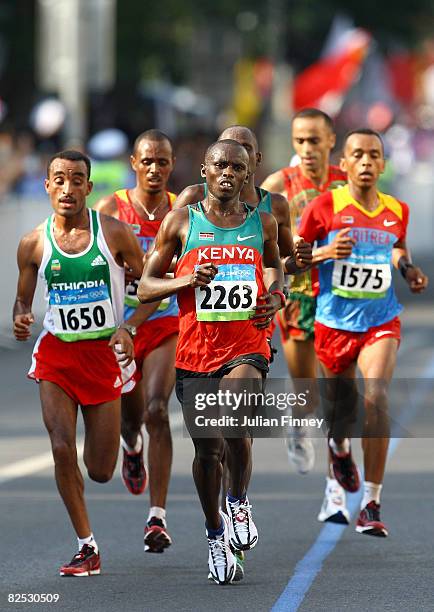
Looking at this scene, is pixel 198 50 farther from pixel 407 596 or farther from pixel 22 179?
pixel 407 596

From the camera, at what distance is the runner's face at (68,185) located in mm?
8891

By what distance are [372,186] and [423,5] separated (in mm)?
50936

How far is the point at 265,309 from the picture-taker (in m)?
8.35

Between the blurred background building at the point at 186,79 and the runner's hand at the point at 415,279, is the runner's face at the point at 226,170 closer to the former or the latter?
the runner's hand at the point at 415,279

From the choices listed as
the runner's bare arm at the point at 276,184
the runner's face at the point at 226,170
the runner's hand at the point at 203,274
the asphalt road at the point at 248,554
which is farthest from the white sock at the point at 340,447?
the runner's hand at the point at 203,274

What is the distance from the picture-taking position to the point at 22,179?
1000 inches

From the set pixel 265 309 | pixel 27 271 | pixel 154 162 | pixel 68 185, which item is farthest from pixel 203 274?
pixel 154 162

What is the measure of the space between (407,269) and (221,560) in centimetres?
228

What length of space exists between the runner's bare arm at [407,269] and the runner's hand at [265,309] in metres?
1.63

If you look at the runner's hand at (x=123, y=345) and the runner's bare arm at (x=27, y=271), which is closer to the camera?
the runner's hand at (x=123, y=345)

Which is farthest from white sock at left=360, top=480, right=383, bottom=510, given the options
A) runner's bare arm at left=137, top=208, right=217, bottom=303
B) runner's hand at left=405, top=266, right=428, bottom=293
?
runner's bare arm at left=137, top=208, right=217, bottom=303

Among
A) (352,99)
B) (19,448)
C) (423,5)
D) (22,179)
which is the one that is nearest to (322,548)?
(19,448)

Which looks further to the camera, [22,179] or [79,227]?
[22,179]

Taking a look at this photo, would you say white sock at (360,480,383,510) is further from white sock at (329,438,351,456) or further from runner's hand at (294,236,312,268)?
runner's hand at (294,236,312,268)
